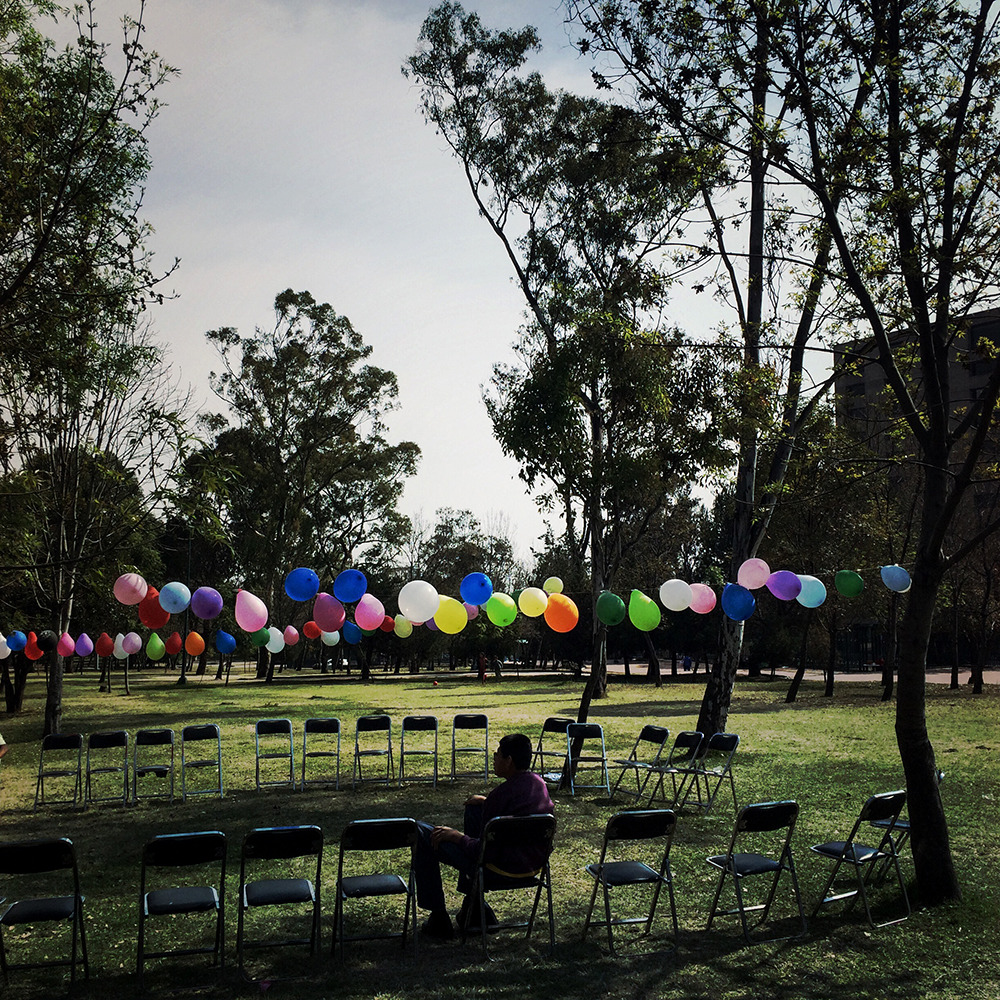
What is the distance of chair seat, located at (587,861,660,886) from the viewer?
16.1 feet

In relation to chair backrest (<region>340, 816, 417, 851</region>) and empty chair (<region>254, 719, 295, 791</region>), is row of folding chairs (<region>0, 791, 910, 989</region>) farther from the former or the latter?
empty chair (<region>254, 719, 295, 791</region>)

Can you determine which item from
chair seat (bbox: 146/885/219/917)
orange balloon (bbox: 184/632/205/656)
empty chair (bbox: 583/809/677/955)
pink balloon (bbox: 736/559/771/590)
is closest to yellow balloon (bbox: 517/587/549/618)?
pink balloon (bbox: 736/559/771/590)

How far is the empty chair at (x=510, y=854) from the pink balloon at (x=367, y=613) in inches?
275

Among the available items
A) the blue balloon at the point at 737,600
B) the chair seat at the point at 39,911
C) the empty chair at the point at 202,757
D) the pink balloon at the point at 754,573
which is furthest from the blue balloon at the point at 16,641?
the pink balloon at the point at 754,573

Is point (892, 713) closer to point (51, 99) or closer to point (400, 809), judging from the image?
point (400, 809)

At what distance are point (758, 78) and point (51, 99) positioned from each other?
5694 millimetres

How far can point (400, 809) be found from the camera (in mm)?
9008

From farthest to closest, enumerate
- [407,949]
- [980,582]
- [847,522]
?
1. [980,582]
2. [847,522]
3. [407,949]

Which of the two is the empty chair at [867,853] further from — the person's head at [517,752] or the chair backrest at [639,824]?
the person's head at [517,752]

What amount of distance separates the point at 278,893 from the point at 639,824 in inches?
79.7

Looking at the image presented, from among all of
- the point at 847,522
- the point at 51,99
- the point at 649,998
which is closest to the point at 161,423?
the point at 51,99

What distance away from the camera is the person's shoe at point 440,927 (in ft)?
16.8

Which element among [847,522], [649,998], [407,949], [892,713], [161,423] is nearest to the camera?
[649,998]

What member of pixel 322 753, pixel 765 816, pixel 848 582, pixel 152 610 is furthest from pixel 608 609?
pixel 765 816
